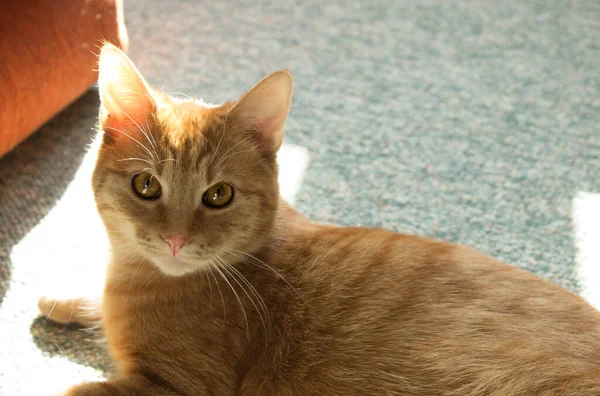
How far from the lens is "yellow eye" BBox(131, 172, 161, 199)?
1685 mm

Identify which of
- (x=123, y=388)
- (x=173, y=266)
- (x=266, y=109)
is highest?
(x=266, y=109)

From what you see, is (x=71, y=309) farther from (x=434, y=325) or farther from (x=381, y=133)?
(x=381, y=133)

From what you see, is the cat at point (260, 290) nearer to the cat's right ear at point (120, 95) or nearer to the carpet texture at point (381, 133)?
the cat's right ear at point (120, 95)

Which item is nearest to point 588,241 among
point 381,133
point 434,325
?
point 381,133

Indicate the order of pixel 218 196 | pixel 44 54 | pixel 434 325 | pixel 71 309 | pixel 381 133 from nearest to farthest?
pixel 434 325
pixel 218 196
pixel 71 309
pixel 44 54
pixel 381 133

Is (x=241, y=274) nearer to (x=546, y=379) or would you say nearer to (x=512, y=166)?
(x=546, y=379)

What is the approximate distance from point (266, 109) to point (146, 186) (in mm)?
357

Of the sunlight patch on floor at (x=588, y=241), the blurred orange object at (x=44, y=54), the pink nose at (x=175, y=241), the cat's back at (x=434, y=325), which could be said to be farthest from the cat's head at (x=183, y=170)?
the sunlight patch on floor at (x=588, y=241)

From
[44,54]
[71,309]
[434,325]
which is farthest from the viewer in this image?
[44,54]

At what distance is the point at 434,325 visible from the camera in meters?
1.60

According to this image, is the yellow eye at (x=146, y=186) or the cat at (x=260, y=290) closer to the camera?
the cat at (x=260, y=290)

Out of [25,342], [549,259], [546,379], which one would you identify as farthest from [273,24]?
[546,379]

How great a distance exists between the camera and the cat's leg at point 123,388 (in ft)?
5.31

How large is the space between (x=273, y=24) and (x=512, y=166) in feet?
4.80
